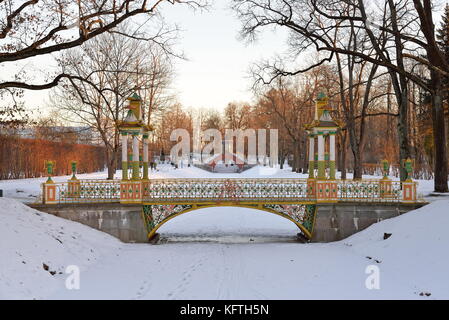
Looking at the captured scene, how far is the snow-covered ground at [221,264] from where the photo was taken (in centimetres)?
855

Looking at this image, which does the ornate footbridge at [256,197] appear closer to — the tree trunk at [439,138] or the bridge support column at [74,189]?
the bridge support column at [74,189]

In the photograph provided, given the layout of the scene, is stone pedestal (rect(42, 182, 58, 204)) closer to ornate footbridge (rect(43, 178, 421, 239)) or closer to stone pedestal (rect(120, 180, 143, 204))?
ornate footbridge (rect(43, 178, 421, 239))

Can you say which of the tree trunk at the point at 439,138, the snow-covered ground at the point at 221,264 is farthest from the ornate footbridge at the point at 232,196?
the tree trunk at the point at 439,138

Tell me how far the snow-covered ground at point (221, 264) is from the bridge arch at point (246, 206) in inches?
41.3

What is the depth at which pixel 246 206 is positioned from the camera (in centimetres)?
1463

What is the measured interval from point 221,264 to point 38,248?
17.6 ft

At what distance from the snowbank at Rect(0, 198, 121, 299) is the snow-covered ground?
27mm

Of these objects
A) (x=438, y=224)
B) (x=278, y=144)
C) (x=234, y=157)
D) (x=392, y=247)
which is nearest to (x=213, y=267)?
(x=392, y=247)

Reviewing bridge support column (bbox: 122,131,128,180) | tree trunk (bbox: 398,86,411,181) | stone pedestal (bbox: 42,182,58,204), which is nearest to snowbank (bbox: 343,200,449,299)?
tree trunk (bbox: 398,86,411,181)

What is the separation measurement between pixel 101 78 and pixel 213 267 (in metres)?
19.0

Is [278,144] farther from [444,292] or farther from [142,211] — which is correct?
[444,292]

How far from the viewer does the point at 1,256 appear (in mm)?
8711

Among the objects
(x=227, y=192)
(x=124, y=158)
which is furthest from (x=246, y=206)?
(x=124, y=158)

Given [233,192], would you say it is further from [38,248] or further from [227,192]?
[38,248]
